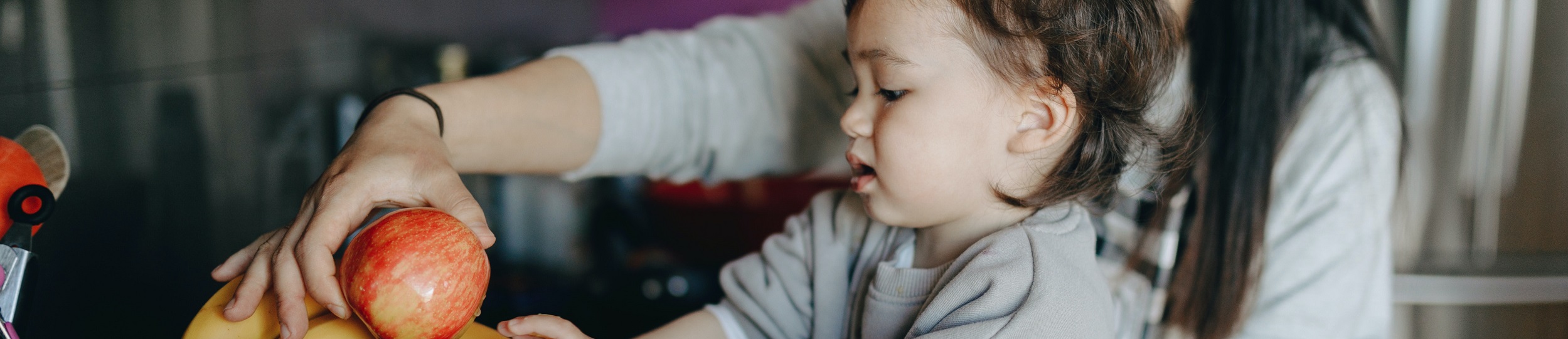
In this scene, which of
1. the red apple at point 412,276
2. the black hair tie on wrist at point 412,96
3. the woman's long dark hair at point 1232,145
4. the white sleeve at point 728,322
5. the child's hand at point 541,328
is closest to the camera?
the red apple at point 412,276

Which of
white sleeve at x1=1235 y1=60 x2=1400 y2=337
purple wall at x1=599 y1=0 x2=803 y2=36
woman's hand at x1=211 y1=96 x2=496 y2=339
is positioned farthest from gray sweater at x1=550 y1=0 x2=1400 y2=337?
purple wall at x1=599 y1=0 x2=803 y2=36

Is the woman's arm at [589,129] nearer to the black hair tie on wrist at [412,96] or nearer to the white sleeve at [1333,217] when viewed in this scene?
the black hair tie on wrist at [412,96]

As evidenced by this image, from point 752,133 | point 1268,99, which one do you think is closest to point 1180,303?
point 1268,99

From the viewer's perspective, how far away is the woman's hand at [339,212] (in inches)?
20.5

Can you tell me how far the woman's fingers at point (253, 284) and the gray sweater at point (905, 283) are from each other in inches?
16.1

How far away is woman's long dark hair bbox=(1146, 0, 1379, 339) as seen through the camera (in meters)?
0.96

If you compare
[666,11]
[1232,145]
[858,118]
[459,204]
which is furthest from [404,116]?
[666,11]

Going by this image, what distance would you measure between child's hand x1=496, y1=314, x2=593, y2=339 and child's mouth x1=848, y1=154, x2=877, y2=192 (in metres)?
0.27

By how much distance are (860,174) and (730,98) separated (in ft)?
1.34

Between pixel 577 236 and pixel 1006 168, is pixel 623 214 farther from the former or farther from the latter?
pixel 1006 168

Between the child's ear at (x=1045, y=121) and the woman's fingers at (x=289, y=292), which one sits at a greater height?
the child's ear at (x=1045, y=121)

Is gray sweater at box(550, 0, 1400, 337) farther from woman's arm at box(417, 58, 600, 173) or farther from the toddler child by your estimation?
the toddler child

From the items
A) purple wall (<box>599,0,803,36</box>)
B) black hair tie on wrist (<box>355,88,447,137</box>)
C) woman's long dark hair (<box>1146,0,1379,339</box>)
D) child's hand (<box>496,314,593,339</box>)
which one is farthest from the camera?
purple wall (<box>599,0,803,36</box>)

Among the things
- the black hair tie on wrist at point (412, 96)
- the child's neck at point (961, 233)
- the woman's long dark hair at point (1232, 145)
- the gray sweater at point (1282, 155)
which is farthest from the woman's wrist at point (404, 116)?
the woman's long dark hair at point (1232, 145)
